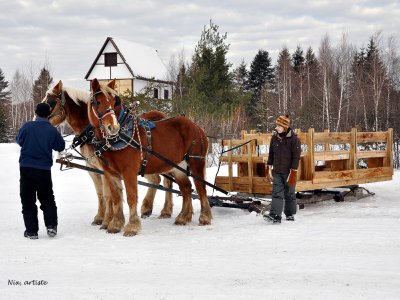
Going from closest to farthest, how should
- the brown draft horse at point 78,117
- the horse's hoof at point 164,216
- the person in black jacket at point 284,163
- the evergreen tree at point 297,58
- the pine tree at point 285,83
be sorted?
the brown draft horse at point 78,117
the person in black jacket at point 284,163
the horse's hoof at point 164,216
the pine tree at point 285,83
the evergreen tree at point 297,58

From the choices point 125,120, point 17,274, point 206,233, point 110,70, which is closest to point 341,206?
point 206,233

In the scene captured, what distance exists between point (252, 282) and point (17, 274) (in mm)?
2221

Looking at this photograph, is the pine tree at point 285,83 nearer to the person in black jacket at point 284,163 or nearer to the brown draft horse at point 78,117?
the person in black jacket at point 284,163

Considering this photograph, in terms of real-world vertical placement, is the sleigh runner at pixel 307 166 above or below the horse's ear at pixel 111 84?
below

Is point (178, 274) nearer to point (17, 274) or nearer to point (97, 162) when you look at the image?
point (17, 274)

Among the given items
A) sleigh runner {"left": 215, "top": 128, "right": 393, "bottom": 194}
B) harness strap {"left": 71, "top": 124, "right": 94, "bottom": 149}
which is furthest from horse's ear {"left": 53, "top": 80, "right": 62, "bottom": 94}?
sleigh runner {"left": 215, "top": 128, "right": 393, "bottom": 194}

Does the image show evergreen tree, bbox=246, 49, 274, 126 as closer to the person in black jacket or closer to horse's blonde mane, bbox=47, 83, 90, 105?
the person in black jacket

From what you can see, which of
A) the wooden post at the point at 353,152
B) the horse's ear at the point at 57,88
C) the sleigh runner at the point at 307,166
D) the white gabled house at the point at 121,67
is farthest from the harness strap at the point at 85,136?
the white gabled house at the point at 121,67

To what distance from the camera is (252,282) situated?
4.31m

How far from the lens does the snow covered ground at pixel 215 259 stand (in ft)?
13.4

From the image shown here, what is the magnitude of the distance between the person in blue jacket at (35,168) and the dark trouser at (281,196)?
3.26 meters

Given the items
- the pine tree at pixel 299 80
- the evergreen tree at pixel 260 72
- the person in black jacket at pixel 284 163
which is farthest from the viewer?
the evergreen tree at pixel 260 72

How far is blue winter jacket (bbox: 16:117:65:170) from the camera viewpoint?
6.50 m

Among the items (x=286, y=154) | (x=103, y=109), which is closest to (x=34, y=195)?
(x=103, y=109)
